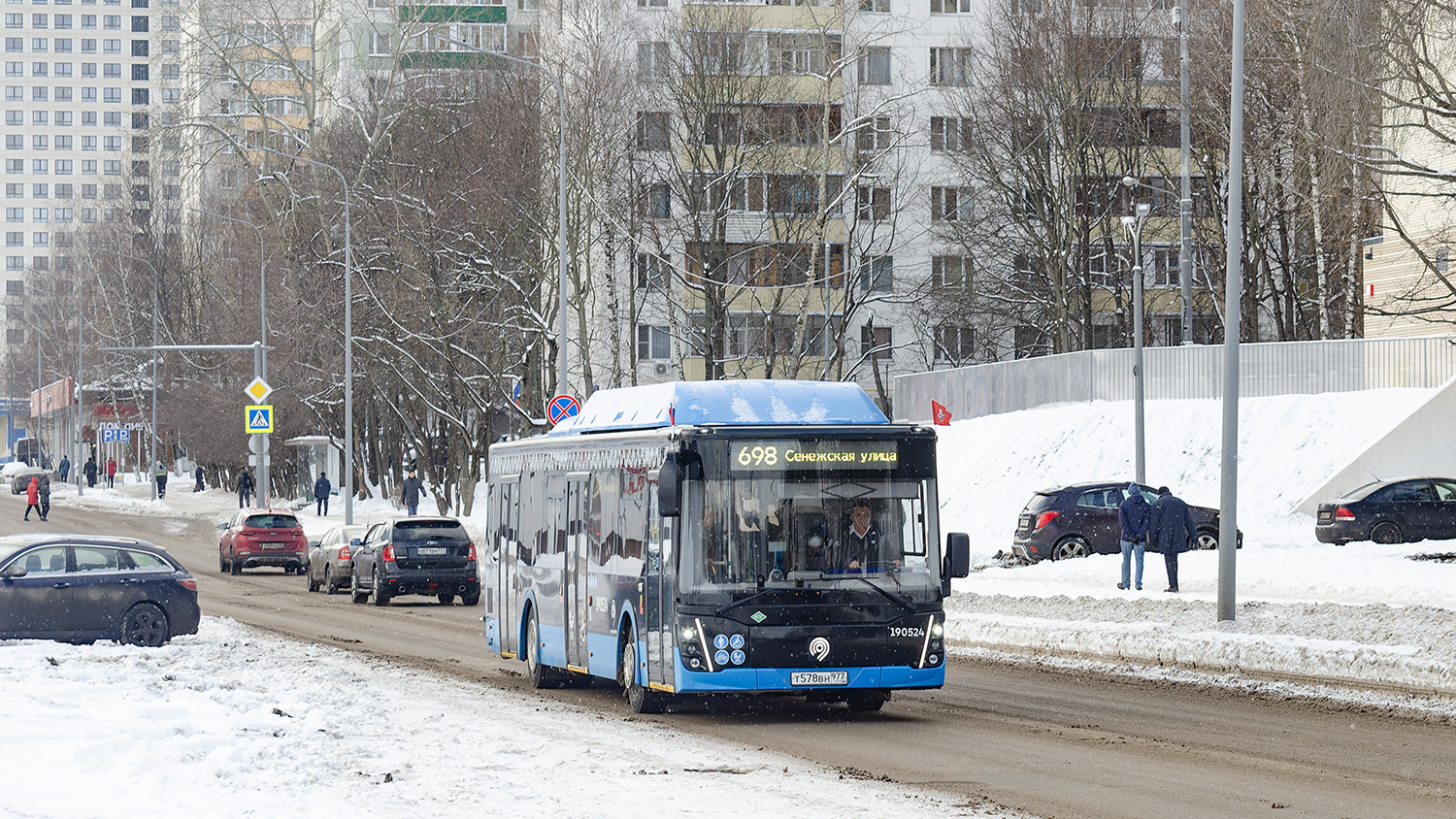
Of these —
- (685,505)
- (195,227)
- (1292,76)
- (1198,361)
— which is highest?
(195,227)

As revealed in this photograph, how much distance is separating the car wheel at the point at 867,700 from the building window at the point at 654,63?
38292 mm

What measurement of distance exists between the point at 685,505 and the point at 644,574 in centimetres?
80

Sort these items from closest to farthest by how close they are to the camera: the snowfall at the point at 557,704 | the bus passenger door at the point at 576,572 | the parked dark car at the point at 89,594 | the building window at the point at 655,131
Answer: the snowfall at the point at 557,704, the bus passenger door at the point at 576,572, the parked dark car at the point at 89,594, the building window at the point at 655,131

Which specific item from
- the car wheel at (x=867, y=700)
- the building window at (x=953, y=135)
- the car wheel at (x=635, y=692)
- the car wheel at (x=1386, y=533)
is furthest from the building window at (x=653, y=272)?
the car wheel at (x=867, y=700)

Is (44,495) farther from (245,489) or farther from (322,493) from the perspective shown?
(245,489)

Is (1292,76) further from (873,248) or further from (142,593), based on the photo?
(873,248)

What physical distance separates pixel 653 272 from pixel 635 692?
136ft

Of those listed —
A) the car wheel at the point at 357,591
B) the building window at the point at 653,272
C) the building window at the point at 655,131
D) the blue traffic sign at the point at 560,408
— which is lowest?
the car wheel at the point at 357,591

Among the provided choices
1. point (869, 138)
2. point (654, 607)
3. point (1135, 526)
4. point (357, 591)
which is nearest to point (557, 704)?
point (654, 607)

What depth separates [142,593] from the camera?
22.7 meters

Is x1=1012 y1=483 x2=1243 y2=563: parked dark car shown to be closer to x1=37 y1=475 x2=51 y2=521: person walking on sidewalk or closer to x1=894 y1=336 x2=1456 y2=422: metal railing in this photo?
x1=894 y1=336 x2=1456 y2=422: metal railing

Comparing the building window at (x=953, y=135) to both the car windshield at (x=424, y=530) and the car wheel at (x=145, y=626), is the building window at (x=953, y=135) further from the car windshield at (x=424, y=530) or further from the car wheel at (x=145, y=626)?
the car wheel at (x=145, y=626)

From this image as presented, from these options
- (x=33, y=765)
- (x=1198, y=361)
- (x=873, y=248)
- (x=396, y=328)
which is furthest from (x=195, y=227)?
(x=33, y=765)

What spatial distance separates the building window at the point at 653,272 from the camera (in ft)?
179
